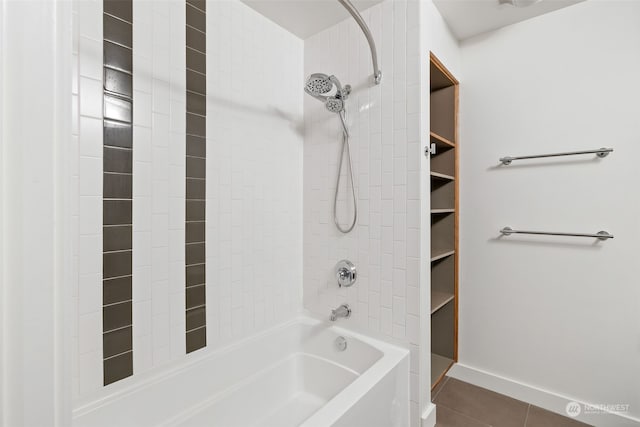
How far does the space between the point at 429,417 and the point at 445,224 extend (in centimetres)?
119

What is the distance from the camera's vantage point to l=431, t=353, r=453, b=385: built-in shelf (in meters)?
1.94

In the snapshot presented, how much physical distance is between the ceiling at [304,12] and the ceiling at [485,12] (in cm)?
48

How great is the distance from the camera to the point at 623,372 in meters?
1.59

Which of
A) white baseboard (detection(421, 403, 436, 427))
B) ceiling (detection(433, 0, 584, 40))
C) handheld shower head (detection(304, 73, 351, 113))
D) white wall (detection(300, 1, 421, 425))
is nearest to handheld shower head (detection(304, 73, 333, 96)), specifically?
handheld shower head (detection(304, 73, 351, 113))

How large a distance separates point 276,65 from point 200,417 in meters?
1.82

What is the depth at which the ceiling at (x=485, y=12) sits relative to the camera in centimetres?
170

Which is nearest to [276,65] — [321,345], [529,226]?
[321,345]

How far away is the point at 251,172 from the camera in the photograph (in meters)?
1.65

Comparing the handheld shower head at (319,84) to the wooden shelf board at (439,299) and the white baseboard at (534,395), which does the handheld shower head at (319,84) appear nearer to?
the wooden shelf board at (439,299)

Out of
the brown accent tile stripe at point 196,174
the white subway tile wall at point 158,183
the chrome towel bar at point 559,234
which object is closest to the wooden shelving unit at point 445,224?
the chrome towel bar at point 559,234

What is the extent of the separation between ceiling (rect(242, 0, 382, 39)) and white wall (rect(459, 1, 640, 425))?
0.95 meters

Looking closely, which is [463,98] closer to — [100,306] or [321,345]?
[321,345]

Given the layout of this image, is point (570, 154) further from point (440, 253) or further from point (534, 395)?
point (534, 395)

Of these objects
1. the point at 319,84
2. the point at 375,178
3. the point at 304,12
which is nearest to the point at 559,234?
the point at 375,178
